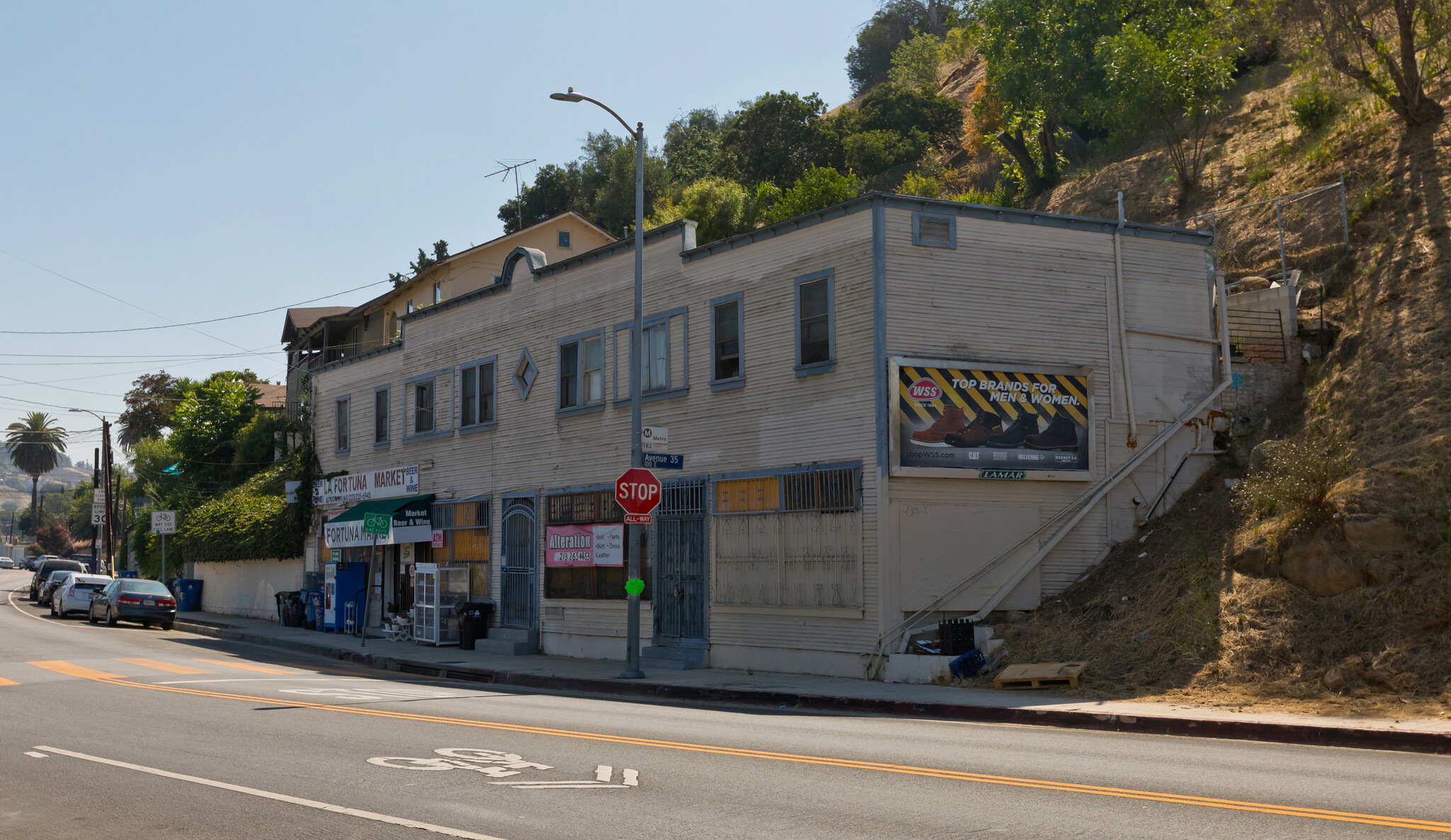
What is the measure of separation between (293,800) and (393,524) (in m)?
22.1

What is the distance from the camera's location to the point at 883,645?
18516 mm

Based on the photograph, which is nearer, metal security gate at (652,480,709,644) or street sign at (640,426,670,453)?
street sign at (640,426,670,453)

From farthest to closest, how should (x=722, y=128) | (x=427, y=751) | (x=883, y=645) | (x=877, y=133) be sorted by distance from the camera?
(x=722, y=128) → (x=877, y=133) → (x=883, y=645) → (x=427, y=751)

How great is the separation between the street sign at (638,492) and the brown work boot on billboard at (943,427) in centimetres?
419

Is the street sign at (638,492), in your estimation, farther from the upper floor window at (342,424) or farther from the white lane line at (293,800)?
the upper floor window at (342,424)

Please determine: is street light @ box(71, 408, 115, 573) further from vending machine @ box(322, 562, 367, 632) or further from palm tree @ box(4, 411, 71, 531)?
palm tree @ box(4, 411, 71, 531)

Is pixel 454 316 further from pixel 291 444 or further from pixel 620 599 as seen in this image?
pixel 291 444

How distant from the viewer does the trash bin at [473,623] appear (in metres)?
27.3

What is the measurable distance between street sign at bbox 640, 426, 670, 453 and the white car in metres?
26.1

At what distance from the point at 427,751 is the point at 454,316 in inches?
810

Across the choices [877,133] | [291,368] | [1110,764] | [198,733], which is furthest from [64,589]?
[877,133]

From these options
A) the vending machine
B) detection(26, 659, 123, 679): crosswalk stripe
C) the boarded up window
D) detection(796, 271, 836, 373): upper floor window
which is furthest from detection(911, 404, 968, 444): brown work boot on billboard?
the vending machine

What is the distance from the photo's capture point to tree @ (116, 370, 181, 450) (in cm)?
7388

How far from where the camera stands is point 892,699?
15.8 metres
